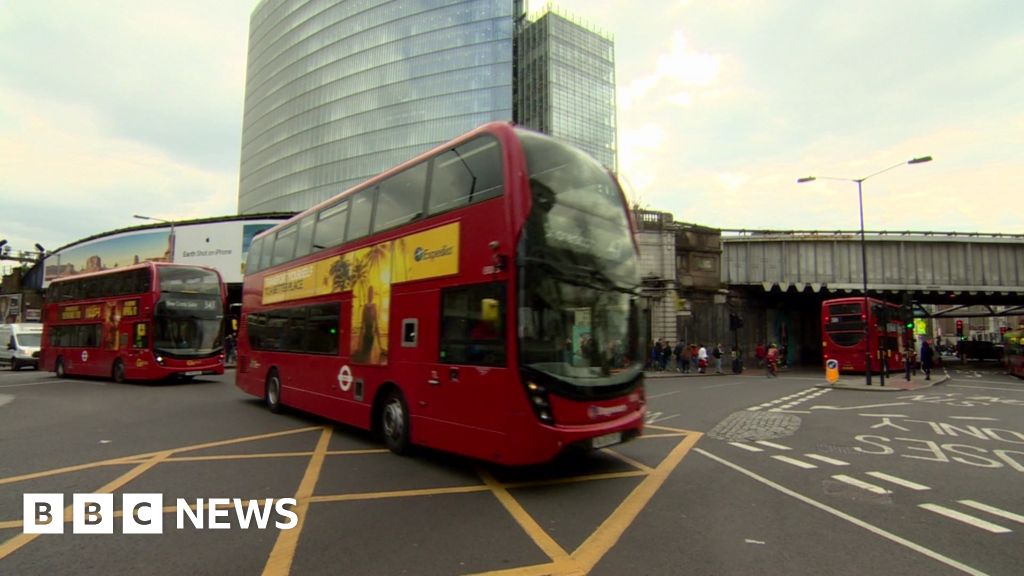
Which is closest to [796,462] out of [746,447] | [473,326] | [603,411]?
[746,447]

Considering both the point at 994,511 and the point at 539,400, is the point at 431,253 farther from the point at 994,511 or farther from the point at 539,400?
the point at 994,511

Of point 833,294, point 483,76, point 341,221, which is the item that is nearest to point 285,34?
point 483,76

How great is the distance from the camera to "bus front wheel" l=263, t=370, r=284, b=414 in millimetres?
11320

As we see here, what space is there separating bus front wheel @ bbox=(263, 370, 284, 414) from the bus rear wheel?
943 cm

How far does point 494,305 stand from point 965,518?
4.87 metres

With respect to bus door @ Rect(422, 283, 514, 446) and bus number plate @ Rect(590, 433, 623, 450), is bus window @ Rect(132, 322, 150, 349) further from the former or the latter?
bus number plate @ Rect(590, 433, 623, 450)

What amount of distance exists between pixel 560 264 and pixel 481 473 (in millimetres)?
2758

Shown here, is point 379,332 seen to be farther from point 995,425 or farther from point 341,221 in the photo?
point 995,425

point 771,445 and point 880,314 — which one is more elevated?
point 880,314

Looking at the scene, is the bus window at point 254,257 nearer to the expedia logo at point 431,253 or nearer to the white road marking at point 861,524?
the expedia logo at point 431,253

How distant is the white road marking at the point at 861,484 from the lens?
5.76 m

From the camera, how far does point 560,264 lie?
19.7 feet

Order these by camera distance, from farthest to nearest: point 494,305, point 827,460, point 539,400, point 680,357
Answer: point 680,357 → point 827,460 → point 494,305 → point 539,400

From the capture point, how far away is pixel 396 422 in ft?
24.7
